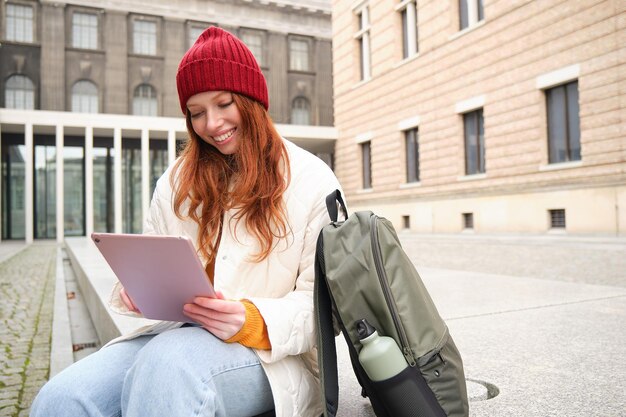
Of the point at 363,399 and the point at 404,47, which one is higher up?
the point at 404,47

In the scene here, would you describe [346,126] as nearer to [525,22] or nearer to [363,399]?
[525,22]

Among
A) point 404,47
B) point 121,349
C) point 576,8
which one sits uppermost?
point 404,47

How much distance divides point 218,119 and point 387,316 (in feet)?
2.90

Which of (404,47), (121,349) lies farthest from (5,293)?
(404,47)

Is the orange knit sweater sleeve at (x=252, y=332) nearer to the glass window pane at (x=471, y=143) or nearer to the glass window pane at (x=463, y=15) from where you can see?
the glass window pane at (x=471, y=143)

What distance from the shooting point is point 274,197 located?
161 centimetres

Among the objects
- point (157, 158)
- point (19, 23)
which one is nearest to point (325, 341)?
Result: point (157, 158)

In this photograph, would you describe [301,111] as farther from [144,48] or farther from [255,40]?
[144,48]

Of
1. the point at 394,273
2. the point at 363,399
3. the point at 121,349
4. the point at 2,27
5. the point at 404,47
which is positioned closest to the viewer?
the point at 394,273

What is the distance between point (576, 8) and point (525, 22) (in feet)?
4.51

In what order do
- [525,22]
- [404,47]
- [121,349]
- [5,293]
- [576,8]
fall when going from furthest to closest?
1. [404,47]
2. [525,22]
3. [576,8]
4. [5,293]
5. [121,349]

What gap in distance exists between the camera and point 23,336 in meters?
4.45

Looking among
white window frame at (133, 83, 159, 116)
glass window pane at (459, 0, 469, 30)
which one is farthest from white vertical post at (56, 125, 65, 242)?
glass window pane at (459, 0, 469, 30)

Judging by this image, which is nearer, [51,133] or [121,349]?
[121,349]
